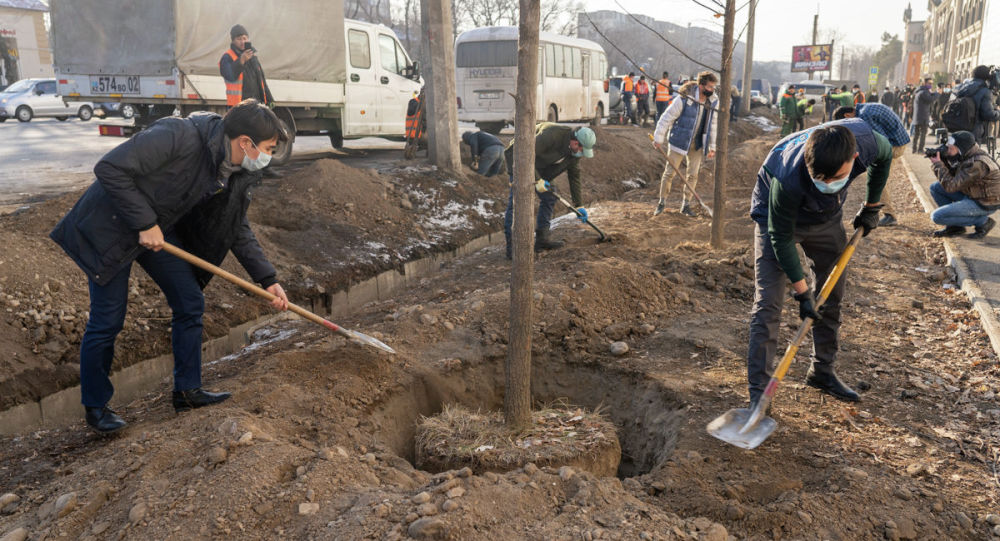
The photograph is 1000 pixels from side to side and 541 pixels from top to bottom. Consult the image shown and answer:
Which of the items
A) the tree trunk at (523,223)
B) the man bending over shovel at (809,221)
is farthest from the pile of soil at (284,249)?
the man bending over shovel at (809,221)

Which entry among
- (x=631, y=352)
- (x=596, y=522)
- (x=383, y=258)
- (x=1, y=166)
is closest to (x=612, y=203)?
(x=383, y=258)

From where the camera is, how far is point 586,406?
4.51m

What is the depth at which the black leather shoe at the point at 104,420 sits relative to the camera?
11.9 ft

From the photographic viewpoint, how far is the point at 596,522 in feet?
8.71

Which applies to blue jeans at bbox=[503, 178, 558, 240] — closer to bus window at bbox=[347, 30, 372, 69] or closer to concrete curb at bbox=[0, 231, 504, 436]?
concrete curb at bbox=[0, 231, 504, 436]

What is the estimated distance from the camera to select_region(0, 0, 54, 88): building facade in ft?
122

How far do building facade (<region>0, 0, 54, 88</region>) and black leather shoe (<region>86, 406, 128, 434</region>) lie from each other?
40.3 m

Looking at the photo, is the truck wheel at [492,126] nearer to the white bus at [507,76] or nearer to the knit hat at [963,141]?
the white bus at [507,76]

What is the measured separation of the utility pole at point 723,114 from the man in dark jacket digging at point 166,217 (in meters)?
4.32

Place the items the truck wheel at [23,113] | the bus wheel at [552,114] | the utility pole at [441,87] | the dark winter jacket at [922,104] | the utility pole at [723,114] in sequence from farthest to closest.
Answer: the truck wheel at [23,113]
the bus wheel at [552,114]
the dark winter jacket at [922,104]
the utility pole at [441,87]
the utility pole at [723,114]

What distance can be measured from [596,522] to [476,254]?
6.05 m

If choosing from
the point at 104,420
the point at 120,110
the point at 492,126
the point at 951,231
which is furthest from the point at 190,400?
the point at 492,126

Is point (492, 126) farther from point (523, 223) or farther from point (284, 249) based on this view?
point (523, 223)

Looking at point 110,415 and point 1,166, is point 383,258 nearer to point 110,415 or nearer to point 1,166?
point 110,415
